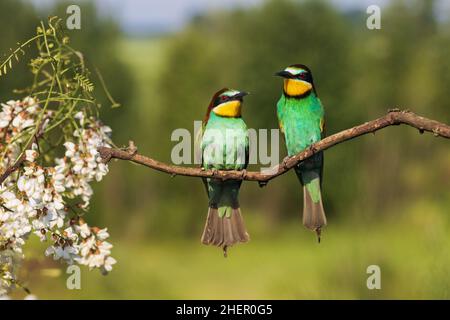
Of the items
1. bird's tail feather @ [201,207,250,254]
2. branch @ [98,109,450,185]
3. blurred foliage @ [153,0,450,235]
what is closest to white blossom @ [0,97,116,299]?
branch @ [98,109,450,185]

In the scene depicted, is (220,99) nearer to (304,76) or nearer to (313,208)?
(304,76)

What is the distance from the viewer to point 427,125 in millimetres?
1899

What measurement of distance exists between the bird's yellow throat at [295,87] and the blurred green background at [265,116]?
6.68 metres

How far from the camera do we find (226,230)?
8.70 feet

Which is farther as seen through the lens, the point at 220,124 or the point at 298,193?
the point at 298,193

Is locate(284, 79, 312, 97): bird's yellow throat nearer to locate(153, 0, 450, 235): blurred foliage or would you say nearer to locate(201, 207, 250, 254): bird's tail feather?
locate(201, 207, 250, 254): bird's tail feather

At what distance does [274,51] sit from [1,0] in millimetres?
4536

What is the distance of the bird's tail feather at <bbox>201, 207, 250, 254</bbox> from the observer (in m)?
2.65

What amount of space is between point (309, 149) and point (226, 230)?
64 centimetres

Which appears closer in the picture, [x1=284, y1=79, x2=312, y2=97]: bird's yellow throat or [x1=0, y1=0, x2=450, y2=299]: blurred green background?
[x1=284, y1=79, x2=312, y2=97]: bird's yellow throat

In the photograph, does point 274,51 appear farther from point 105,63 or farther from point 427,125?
point 427,125

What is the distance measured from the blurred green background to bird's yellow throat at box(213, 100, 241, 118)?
6.95 metres

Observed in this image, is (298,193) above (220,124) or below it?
Answer: above

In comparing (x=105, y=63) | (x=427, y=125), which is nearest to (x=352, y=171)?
(x=105, y=63)
